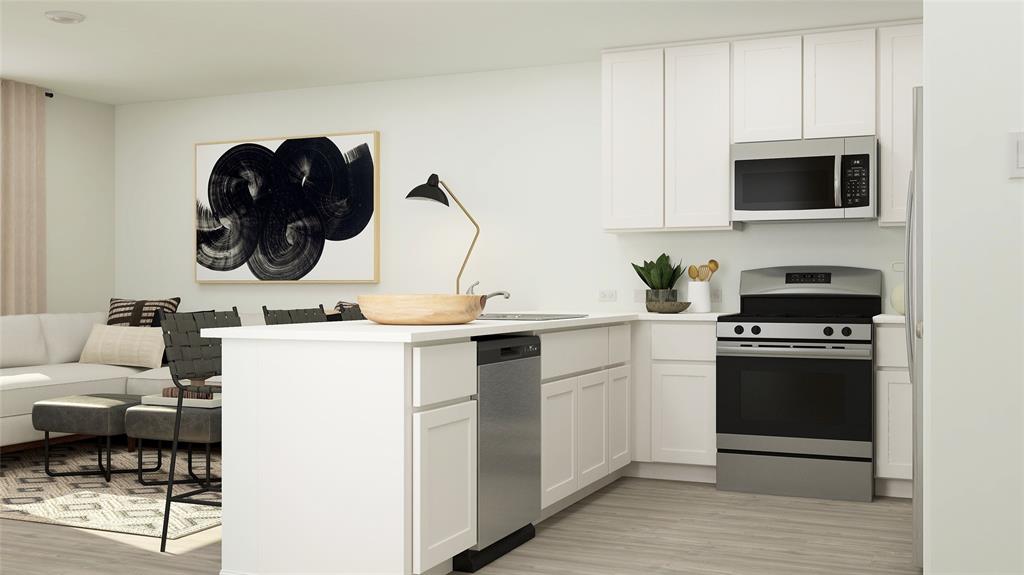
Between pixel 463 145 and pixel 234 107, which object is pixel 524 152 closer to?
pixel 463 145

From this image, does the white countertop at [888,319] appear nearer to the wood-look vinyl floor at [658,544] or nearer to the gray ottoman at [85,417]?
the wood-look vinyl floor at [658,544]

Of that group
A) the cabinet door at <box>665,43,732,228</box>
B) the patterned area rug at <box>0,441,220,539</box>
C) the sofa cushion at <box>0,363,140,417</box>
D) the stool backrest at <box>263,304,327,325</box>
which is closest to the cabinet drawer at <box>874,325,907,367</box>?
the cabinet door at <box>665,43,732,228</box>

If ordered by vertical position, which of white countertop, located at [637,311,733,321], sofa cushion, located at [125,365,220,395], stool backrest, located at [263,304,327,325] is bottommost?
sofa cushion, located at [125,365,220,395]

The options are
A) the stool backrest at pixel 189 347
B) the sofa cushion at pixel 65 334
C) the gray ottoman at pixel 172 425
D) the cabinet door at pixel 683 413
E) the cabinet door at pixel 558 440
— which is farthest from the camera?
the sofa cushion at pixel 65 334

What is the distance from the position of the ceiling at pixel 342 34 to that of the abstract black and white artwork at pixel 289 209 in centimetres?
48

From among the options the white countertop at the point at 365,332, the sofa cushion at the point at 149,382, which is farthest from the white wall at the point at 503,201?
the white countertop at the point at 365,332

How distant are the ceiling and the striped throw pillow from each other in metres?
1.46

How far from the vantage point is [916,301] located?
3.30 metres

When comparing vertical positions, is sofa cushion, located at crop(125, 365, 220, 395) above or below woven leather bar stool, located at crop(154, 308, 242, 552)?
below

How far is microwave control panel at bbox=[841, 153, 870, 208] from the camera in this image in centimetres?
468

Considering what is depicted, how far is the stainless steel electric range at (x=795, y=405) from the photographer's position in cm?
452

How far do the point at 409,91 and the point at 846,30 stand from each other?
269 centimetres

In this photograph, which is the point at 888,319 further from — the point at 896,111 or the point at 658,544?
the point at 658,544

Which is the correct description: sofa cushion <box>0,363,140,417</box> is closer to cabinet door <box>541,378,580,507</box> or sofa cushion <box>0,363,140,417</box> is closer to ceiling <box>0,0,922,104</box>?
ceiling <box>0,0,922,104</box>
